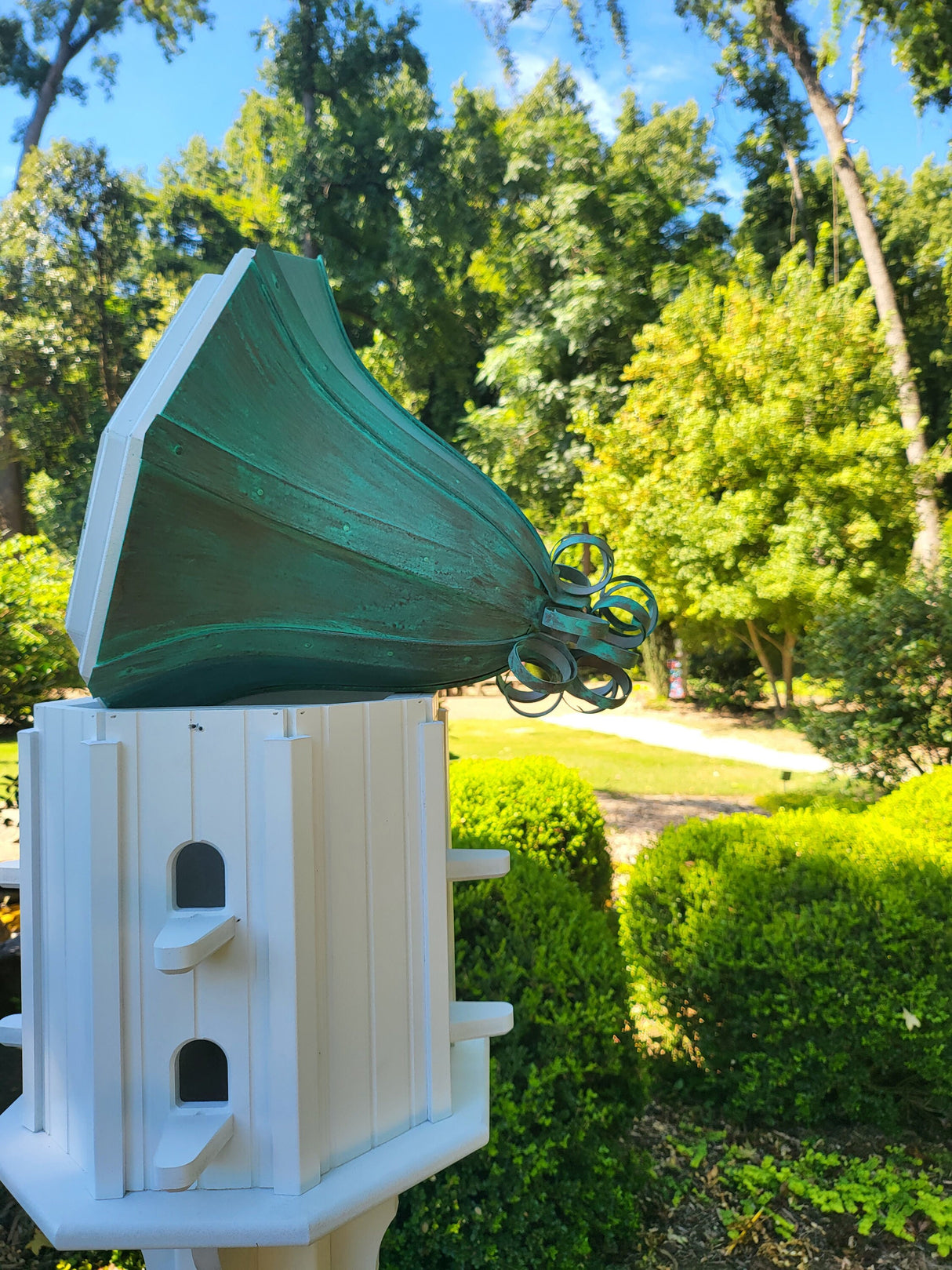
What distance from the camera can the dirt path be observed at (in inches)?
294

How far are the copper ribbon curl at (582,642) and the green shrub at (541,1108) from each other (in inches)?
54.4

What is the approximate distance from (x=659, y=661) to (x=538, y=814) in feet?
36.7

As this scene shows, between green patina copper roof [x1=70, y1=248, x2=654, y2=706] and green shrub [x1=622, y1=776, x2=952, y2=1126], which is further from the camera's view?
green shrub [x1=622, y1=776, x2=952, y2=1126]

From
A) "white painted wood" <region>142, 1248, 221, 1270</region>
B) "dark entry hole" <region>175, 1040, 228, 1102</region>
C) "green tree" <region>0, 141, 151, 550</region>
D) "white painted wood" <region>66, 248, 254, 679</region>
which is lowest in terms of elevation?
"white painted wood" <region>142, 1248, 221, 1270</region>

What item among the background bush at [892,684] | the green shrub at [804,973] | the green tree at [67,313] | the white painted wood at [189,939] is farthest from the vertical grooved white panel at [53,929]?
the green tree at [67,313]

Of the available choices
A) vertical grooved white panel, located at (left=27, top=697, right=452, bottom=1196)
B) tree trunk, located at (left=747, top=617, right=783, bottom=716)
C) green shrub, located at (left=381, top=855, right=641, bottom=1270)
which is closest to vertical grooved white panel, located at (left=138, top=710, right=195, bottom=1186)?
vertical grooved white panel, located at (left=27, top=697, right=452, bottom=1196)

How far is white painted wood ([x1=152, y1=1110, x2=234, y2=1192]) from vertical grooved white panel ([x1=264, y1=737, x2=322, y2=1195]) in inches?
2.6

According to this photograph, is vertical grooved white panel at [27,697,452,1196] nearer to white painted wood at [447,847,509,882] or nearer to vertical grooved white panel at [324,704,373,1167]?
vertical grooved white panel at [324,704,373,1167]

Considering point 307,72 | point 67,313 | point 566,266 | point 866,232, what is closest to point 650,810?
point 866,232

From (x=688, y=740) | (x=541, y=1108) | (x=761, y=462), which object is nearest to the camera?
(x=541, y=1108)

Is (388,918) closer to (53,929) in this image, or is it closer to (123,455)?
(53,929)

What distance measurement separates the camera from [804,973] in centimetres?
309

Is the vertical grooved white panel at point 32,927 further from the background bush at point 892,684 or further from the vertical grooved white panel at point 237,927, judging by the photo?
the background bush at point 892,684

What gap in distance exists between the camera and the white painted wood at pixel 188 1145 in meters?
0.97
